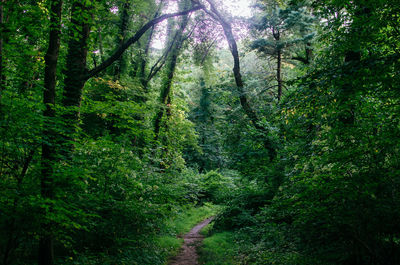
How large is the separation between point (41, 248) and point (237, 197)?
9267mm

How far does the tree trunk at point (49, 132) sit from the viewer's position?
4.12 meters

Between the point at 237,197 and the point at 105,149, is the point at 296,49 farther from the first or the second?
the point at 105,149

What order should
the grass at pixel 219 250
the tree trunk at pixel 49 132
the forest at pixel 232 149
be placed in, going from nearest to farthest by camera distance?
the forest at pixel 232 149
the tree trunk at pixel 49 132
the grass at pixel 219 250

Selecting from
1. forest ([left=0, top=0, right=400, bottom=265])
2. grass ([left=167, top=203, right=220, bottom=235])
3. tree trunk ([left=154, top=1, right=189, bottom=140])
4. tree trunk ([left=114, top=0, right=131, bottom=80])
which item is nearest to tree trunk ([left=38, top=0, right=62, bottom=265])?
forest ([left=0, top=0, right=400, bottom=265])

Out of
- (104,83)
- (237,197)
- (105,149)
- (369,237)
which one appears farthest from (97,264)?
(104,83)

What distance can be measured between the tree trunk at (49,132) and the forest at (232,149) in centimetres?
2

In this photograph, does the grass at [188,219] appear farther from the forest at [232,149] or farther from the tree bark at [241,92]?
the tree bark at [241,92]

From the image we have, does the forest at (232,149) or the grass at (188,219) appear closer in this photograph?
the forest at (232,149)

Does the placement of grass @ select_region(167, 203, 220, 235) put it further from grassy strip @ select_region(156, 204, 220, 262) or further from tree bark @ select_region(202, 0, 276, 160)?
tree bark @ select_region(202, 0, 276, 160)

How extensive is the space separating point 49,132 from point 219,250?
7.16 m

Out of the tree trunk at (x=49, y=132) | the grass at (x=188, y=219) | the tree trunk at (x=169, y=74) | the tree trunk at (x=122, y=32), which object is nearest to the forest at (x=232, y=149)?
the tree trunk at (x=49, y=132)

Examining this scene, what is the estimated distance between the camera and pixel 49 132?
4613mm

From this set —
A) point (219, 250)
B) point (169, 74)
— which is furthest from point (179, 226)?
point (169, 74)

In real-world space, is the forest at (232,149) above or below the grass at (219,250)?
above
